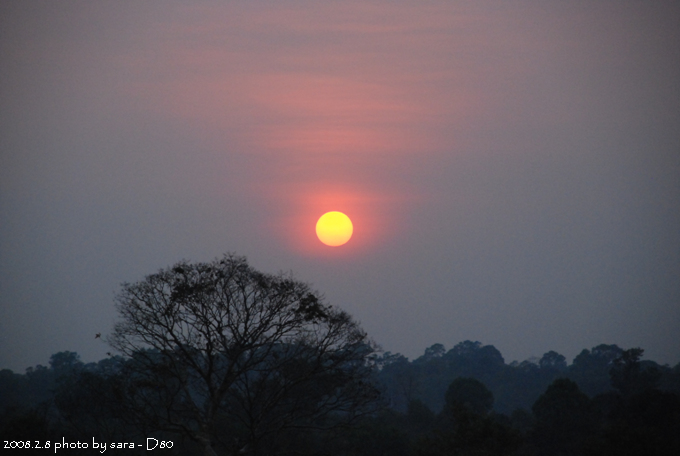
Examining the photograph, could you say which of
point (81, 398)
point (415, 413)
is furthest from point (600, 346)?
point (81, 398)

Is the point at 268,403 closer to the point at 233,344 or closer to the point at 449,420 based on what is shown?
the point at 233,344

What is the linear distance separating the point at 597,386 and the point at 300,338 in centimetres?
11106

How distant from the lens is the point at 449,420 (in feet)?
230

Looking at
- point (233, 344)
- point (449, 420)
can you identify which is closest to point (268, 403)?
point (233, 344)

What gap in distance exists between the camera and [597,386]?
128 m

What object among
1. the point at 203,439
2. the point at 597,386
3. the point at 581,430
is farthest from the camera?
the point at 597,386

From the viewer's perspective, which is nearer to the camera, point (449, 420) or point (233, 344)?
point (233, 344)

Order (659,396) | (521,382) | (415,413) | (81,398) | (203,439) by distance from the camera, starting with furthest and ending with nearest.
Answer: (521,382) < (415,413) < (659,396) < (81,398) < (203,439)

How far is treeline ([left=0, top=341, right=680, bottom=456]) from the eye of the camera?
1667 inches

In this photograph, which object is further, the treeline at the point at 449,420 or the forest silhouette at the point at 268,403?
the treeline at the point at 449,420

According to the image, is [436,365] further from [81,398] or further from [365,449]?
[81,398]

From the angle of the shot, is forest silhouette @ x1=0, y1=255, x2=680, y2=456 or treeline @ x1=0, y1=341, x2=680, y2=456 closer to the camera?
forest silhouette @ x1=0, y1=255, x2=680, y2=456

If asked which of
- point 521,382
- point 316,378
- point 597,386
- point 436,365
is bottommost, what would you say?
point 316,378

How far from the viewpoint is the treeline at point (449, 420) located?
42344 mm
